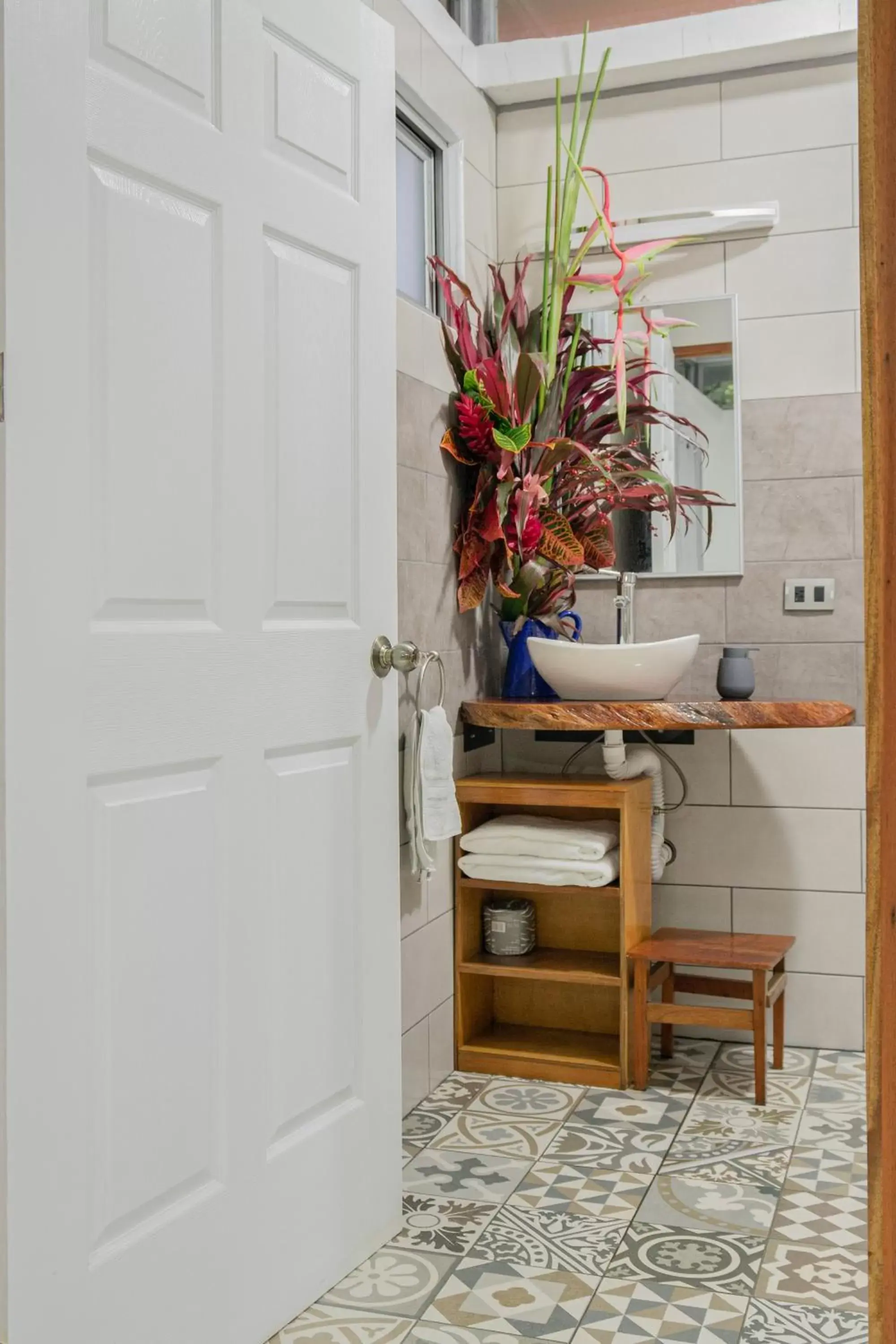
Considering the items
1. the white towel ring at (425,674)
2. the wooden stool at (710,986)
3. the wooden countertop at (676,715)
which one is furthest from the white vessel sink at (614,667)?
the wooden stool at (710,986)

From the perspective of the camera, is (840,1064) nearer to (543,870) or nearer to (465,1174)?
(543,870)

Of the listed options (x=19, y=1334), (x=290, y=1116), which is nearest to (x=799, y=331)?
(x=290, y=1116)

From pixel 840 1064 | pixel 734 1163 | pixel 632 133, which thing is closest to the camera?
pixel 734 1163

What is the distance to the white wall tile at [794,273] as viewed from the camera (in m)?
3.27

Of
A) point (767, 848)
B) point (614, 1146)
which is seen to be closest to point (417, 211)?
point (767, 848)

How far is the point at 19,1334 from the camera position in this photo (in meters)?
1.41

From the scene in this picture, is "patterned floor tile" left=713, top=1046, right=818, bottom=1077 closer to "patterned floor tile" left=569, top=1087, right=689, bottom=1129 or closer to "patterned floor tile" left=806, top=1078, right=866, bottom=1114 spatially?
"patterned floor tile" left=806, top=1078, right=866, bottom=1114

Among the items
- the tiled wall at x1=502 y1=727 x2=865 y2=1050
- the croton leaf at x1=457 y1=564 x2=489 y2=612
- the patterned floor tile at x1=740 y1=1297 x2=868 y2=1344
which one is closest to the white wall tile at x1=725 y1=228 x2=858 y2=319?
the croton leaf at x1=457 y1=564 x2=489 y2=612

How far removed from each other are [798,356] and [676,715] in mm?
1124

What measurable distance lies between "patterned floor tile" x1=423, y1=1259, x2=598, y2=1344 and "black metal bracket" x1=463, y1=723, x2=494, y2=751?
4.51 feet

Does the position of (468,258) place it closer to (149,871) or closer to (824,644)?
(824,644)

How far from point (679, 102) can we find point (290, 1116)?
2.82m

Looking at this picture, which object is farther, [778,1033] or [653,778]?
[653,778]

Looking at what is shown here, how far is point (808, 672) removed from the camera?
332cm
